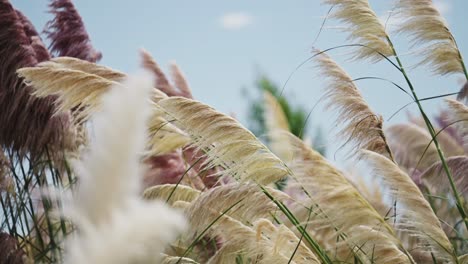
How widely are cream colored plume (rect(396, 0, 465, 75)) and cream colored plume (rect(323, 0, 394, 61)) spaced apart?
0.15 metres

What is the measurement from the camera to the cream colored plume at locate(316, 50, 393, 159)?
300 cm

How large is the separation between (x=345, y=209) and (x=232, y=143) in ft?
1.47

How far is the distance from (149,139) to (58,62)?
65 cm

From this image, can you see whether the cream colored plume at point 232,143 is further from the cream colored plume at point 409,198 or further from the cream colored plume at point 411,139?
the cream colored plume at point 411,139

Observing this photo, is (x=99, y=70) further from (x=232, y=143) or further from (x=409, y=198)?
(x=409, y=198)

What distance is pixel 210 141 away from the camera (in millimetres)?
2588

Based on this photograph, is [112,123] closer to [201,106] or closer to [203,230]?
[201,106]

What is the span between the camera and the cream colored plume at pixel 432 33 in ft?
10.9

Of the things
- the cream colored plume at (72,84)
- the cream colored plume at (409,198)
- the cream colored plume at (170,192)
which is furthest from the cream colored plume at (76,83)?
the cream colored plume at (409,198)

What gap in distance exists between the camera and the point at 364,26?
3.24m

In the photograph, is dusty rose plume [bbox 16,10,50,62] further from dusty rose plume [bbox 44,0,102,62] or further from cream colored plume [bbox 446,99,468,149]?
cream colored plume [bbox 446,99,468,149]

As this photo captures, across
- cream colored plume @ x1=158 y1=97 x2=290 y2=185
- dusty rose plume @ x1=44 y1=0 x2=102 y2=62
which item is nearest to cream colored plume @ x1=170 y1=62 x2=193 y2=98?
dusty rose plume @ x1=44 y1=0 x2=102 y2=62

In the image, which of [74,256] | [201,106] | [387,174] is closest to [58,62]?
[201,106]

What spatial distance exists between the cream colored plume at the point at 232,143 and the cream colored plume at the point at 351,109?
50 centimetres
